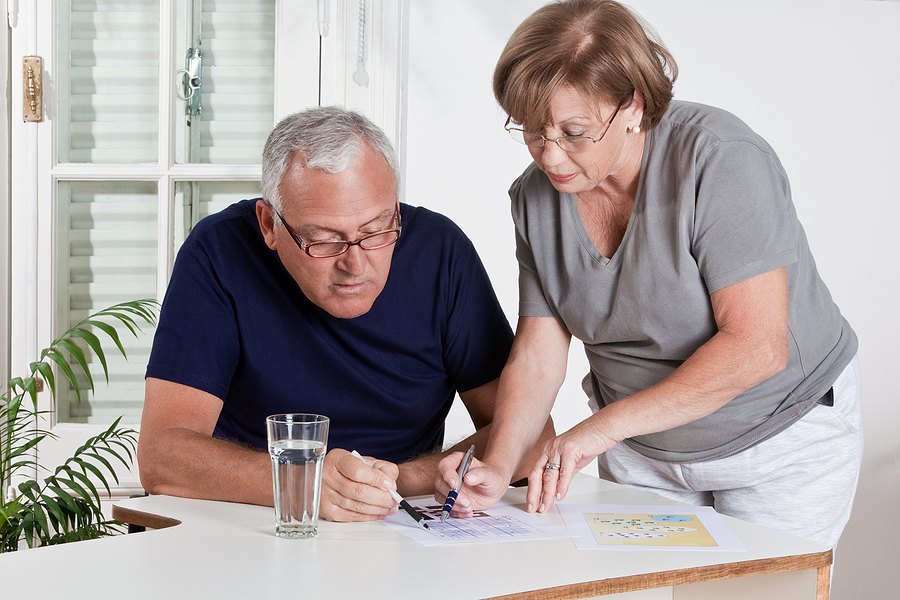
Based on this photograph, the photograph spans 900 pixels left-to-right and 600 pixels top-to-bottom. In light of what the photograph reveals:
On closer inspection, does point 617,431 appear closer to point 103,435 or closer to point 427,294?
point 427,294

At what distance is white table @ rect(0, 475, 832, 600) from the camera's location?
83 centimetres

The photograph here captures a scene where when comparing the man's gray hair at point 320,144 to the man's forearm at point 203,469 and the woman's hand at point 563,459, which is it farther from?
the woman's hand at point 563,459

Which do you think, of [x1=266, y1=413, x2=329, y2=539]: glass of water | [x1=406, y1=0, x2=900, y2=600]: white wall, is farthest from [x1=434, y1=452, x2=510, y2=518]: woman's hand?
[x1=406, y1=0, x2=900, y2=600]: white wall

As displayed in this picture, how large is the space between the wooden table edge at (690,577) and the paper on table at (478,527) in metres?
0.16

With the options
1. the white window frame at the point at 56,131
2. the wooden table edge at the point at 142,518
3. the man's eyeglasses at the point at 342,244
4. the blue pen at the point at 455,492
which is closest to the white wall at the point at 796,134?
the white window frame at the point at 56,131

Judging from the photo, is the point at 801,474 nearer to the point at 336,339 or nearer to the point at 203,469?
the point at 336,339

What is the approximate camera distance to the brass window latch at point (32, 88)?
94.3 inches

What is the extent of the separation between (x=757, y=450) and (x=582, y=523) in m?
0.46

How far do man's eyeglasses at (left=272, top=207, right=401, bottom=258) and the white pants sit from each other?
2.20 feet

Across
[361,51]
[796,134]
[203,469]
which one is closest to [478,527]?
[203,469]

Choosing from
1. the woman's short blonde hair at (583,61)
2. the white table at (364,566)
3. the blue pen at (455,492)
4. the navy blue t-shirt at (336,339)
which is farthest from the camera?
the navy blue t-shirt at (336,339)

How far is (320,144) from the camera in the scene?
54.2 inches

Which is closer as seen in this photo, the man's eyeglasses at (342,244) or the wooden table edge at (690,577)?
the wooden table edge at (690,577)

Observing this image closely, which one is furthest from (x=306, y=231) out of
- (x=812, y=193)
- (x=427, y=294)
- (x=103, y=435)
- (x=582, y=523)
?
(x=812, y=193)
